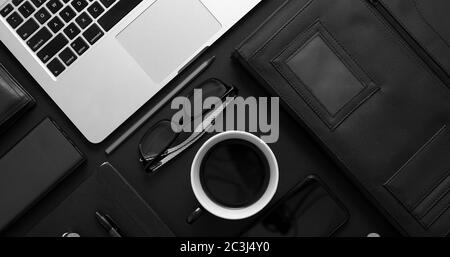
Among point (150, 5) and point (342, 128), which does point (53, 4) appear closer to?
point (150, 5)

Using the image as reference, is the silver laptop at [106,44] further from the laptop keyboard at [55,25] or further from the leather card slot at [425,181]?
the leather card slot at [425,181]

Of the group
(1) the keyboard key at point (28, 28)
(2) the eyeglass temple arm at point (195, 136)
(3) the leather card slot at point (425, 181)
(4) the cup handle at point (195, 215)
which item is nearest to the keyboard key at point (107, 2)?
(1) the keyboard key at point (28, 28)

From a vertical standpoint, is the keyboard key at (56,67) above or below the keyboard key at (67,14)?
below

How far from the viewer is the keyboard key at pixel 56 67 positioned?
0.70 m

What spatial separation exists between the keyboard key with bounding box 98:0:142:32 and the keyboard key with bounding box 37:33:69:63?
2.3 inches

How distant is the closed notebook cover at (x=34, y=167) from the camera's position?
2.34 feet

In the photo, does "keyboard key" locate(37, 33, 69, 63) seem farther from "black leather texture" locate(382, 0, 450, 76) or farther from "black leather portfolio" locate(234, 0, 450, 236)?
"black leather texture" locate(382, 0, 450, 76)

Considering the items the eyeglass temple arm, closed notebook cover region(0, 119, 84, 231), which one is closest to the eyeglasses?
the eyeglass temple arm

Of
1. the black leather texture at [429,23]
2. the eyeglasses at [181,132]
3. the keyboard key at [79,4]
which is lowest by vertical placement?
the black leather texture at [429,23]

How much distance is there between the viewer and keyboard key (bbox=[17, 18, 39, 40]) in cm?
70

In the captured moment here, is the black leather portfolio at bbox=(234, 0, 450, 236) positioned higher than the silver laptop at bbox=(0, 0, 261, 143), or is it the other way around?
the silver laptop at bbox=(0, 0, 261, 143)

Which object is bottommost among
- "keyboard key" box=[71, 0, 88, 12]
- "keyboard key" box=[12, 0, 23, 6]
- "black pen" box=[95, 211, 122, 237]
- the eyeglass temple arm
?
"black pen" box=[95, 211, 122, 237]
